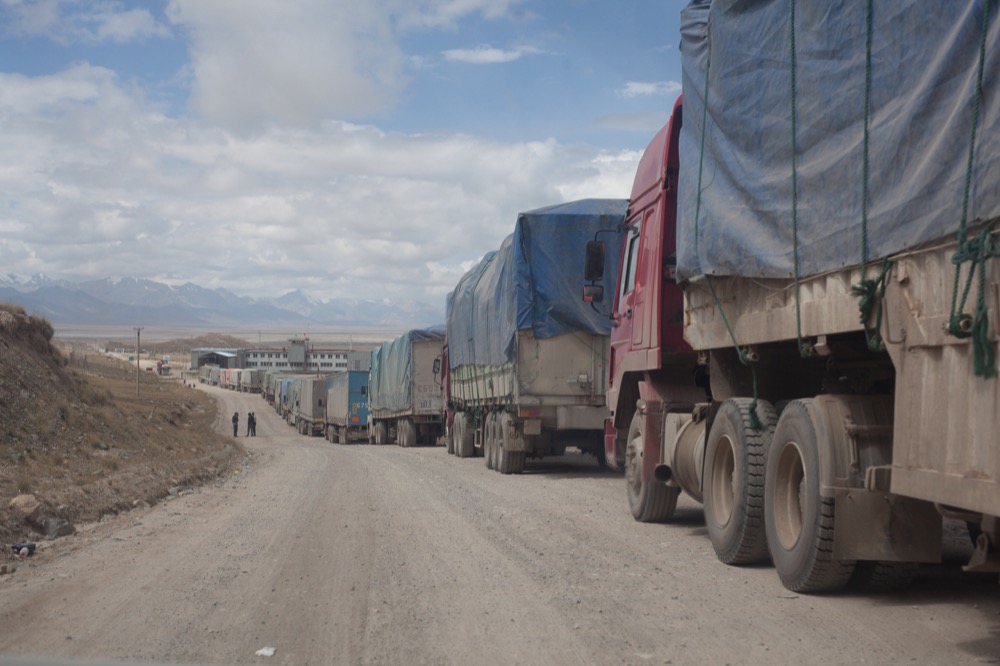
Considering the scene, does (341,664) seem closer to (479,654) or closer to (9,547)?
(479,654)

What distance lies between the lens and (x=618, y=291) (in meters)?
11.5

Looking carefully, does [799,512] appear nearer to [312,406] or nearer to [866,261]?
[866,261]

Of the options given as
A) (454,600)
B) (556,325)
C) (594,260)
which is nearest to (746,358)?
(454,600)

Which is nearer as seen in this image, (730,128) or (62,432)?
(730,128)

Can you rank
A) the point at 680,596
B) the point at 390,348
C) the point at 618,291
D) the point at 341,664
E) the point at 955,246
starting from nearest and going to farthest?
the point at 955,246 → the point at 341,664 → the point at 680,596 → the point at 618,291 → the point at 390,348

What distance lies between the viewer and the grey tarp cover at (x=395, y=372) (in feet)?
108

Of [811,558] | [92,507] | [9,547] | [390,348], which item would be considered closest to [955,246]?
[811,558]

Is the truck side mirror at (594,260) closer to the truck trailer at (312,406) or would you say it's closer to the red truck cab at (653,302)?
the red truck cab at (653,302)

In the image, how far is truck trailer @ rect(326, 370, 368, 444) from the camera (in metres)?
43.8

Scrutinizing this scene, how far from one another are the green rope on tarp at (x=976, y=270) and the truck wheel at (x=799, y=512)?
1.74 meters

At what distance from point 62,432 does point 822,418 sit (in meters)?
17.7

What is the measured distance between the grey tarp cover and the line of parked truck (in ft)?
70.4

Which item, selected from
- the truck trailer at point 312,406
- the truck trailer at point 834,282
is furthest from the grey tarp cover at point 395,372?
the truck trailer at point 834,282

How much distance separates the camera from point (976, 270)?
4.42m
